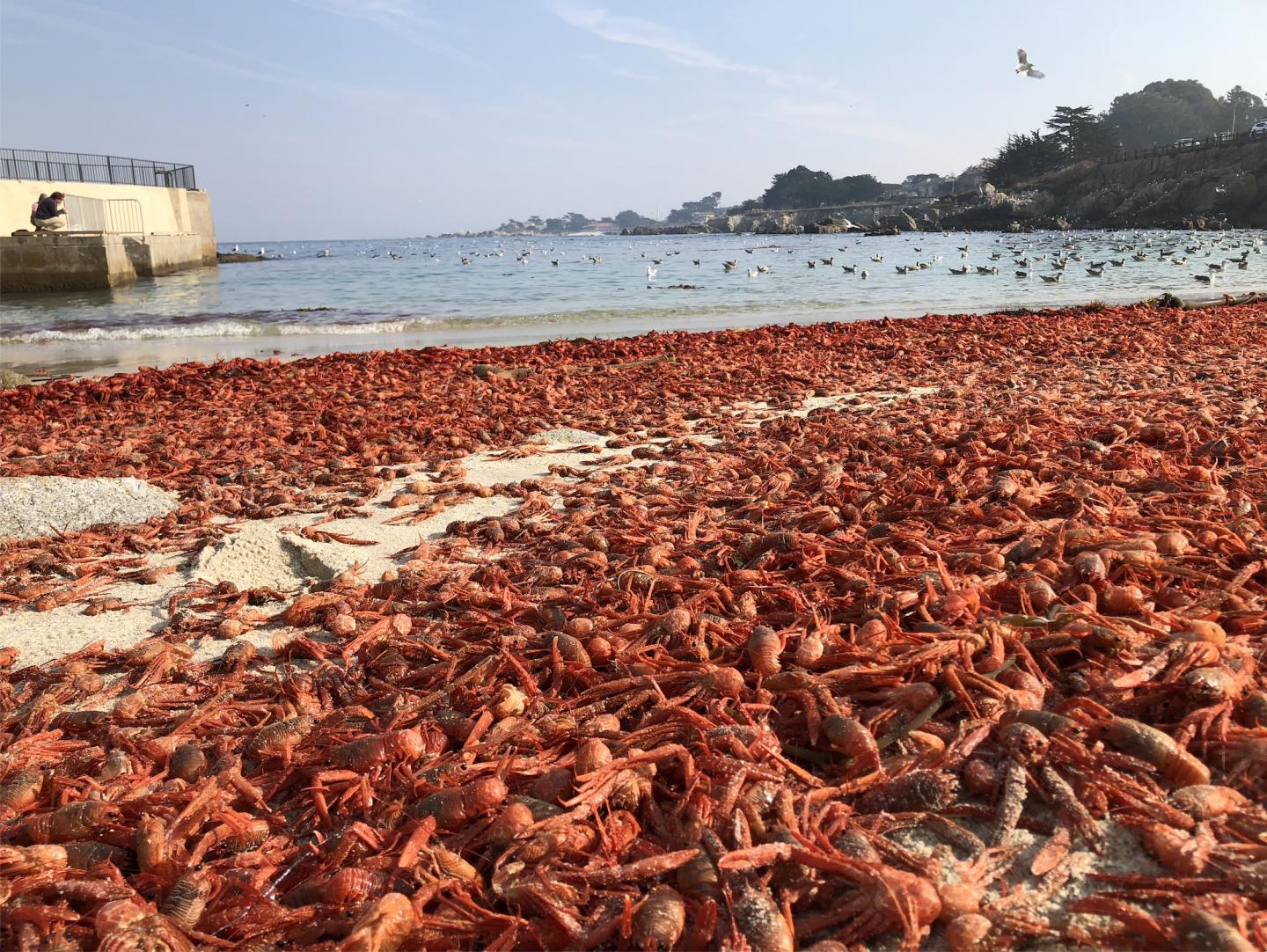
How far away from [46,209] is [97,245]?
7.72 ft

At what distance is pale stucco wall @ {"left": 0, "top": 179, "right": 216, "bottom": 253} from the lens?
3173 centimetres

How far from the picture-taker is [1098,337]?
12000 mm

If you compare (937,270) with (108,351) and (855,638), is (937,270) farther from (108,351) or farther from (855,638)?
(855,638)

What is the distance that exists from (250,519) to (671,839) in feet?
14.6

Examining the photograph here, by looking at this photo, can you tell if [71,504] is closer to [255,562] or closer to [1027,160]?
[255,562]

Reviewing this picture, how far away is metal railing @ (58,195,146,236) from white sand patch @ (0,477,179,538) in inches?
1327

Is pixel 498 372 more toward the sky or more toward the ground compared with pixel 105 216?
more toward the ground

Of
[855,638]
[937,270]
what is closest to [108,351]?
[855,638]

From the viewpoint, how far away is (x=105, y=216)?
3672cm

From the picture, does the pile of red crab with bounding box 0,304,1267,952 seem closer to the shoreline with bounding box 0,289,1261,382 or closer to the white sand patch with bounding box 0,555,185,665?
the white sand patch with bounding box 0,555,185,665

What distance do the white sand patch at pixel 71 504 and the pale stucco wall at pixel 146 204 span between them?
3367 centimetres

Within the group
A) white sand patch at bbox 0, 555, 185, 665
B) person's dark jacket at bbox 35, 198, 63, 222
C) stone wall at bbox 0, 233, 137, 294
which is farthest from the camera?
person's dark jacket at bbox 35, 198, 63, 222

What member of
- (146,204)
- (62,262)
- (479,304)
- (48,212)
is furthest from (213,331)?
(146,204)

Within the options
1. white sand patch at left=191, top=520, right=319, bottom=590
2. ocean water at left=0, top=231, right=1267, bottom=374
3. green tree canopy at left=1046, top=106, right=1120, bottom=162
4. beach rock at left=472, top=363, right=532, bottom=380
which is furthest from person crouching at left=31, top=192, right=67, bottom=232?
green tree canopy at left=1046, top=106, right=1120, bottom=162
